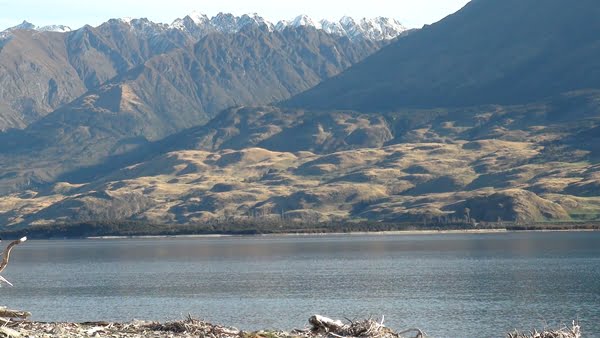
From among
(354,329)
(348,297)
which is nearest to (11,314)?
(354,329)

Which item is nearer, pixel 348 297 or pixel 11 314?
pixel 11 314

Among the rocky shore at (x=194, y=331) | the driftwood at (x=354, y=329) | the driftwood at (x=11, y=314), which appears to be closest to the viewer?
the driftwood at (x=11, y=314)

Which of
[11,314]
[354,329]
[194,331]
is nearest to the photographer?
[11,314]

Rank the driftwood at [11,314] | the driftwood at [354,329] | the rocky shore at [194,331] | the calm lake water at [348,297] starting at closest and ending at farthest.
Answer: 1. the driftwood at [11,314]
2. the rocky shore at [194,331]
3. the driftwood at [354,329]
4. the calm lake water at [348,297]

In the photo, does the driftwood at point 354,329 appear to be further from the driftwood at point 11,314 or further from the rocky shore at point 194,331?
the driftwood at point 11,314

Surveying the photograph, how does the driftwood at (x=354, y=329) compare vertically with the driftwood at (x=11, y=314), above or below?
below

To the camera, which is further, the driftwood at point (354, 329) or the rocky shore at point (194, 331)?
the driftwood at point (354, 329)

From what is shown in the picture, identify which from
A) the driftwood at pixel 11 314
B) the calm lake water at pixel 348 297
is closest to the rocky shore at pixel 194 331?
the driftwood at pixel 11 314

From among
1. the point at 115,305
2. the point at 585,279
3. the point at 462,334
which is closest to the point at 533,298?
the point at 585,279

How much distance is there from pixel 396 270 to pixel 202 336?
156 m

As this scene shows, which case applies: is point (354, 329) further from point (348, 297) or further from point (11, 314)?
point (348, 297)

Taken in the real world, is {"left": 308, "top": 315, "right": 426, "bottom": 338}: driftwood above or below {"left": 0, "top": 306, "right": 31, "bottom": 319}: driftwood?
below

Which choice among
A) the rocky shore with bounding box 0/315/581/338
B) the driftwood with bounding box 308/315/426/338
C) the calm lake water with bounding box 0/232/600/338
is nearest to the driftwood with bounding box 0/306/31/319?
the rocky shore with bounding box 0/315/581/338

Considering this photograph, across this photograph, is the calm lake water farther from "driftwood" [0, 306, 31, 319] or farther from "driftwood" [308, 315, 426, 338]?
"driftwood" [0, 306, 31, 319]
